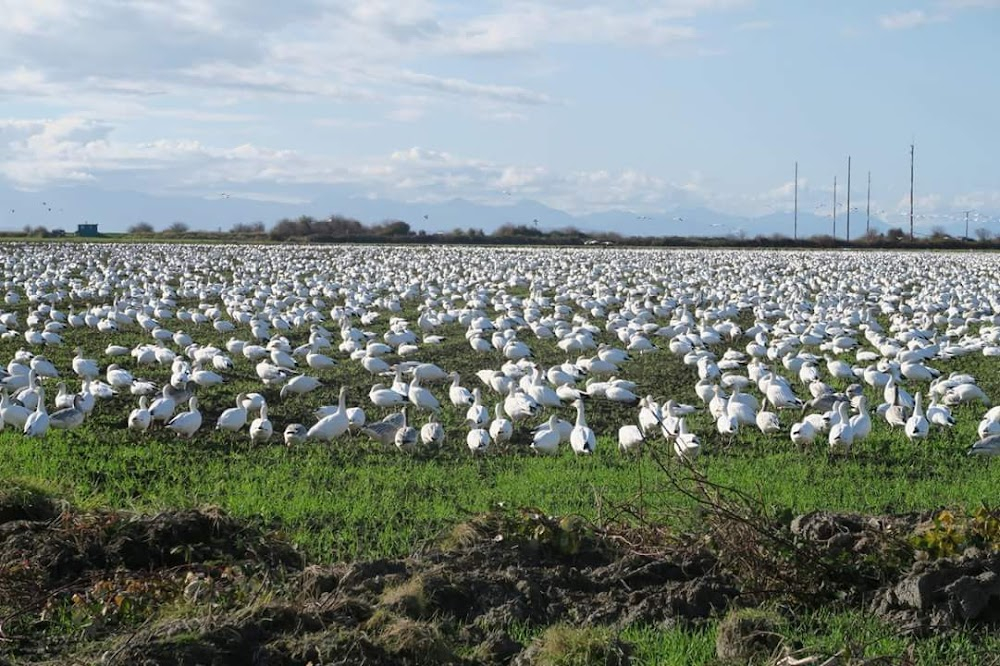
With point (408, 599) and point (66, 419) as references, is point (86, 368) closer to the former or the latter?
point (66, 419)

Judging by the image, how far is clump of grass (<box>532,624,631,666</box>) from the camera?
4887 mm

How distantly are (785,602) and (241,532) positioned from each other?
10.7ft

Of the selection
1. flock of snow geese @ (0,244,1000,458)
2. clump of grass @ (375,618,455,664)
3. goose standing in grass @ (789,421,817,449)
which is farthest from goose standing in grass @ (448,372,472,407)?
clump of grass @ (375,618,455,664)

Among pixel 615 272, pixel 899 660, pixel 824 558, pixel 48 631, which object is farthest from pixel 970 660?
pixel 615 272

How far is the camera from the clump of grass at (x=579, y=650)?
4.89m

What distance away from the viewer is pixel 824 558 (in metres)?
5.91

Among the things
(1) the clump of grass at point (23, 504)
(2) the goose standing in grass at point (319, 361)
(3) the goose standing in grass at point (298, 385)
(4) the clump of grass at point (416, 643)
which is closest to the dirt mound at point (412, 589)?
(4) the clump of grass at point (416, 643)

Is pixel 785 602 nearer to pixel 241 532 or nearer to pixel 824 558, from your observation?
pixel 824 558

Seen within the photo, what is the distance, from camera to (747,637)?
16.4 feet

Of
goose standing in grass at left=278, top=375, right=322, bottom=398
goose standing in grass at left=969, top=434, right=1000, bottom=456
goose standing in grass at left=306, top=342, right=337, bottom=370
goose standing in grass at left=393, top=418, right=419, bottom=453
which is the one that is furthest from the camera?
goose standing in grass at left=306, top=342, right=337, bottom=370

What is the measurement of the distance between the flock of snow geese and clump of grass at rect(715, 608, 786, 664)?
1.17 meters

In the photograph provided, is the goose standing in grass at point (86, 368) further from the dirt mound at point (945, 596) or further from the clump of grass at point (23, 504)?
the dirt mound at point (945, 596)

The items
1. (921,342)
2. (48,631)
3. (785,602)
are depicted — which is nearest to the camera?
(48,631)

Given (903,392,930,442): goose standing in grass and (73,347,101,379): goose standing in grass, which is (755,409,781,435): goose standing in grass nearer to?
(903,392,930,442): goose standing in grass
